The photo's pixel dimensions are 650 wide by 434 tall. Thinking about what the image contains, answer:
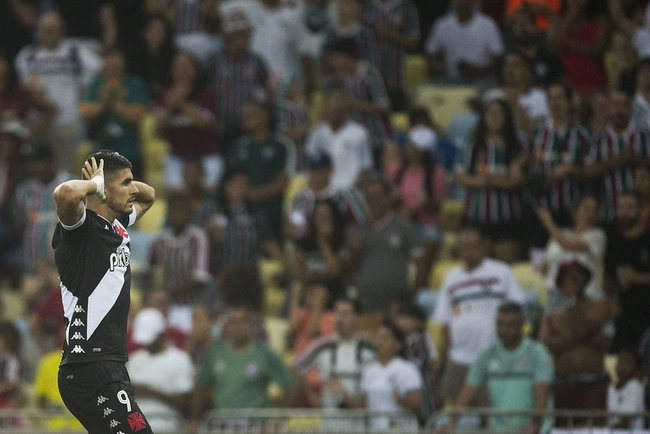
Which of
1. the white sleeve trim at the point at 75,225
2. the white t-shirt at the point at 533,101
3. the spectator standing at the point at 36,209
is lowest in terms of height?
the spectator standing at the point at 36,209

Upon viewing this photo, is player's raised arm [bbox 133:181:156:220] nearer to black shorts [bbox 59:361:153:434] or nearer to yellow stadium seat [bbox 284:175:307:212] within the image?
black shorts [bbox 59:361:153:434]

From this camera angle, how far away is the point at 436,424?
36.9ft

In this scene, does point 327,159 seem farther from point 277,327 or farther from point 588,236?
point 588,236

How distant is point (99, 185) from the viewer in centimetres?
722

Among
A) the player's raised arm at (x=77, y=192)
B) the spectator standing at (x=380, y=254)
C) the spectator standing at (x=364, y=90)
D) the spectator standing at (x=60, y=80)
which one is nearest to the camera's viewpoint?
the player's raised arm at (x=77, y=192)

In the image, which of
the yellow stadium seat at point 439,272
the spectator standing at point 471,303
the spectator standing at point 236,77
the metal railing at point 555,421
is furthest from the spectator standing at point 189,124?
the metal railing at point 555,421

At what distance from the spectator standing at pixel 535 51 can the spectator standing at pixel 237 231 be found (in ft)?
11.5

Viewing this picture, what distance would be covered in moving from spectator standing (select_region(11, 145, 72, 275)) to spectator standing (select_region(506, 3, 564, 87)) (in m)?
5.69

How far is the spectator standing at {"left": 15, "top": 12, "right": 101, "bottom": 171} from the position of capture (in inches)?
643

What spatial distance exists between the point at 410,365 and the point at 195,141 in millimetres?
5073

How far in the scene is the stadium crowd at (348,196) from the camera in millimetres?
12078

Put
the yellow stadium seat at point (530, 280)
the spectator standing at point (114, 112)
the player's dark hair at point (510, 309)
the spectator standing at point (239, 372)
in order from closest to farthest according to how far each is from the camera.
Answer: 1. the player's dark hair at point (510, 309)
2. the spectator standing at point (239, 372)
3. the yellow stadium seat at point (530, 280)
4. the spectator standing at point (114, 112)

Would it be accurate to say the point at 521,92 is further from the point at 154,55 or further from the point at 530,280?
the point at 154,55

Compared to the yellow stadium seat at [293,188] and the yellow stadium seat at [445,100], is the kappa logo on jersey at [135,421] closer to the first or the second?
the yellow stadium seat at [293,188]
